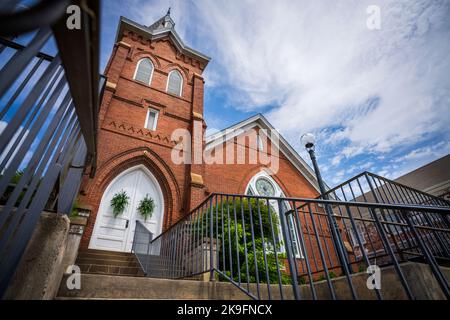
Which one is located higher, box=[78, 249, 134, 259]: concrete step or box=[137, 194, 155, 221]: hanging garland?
box=[137, 194, 155, 221]: hanging garland

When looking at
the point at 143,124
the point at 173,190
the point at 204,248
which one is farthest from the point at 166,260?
the point at 143,124

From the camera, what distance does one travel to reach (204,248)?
3844 mm

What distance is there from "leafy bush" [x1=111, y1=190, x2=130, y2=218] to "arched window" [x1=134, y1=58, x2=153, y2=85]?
5903 mm

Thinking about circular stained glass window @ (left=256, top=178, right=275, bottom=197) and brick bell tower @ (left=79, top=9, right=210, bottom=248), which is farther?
circular stained glass window @ (left=256, top=178, right=275, bottom=197)

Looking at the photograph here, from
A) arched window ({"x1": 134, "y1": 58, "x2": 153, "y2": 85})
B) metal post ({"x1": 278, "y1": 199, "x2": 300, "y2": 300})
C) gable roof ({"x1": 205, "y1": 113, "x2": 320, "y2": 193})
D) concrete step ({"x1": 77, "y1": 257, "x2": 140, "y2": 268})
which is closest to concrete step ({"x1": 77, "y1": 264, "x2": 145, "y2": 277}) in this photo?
concrete step ({"x1": 77, "y1": 257, "x2": 140, "y2": 268})

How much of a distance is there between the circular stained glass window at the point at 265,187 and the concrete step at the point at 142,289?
27.5ft

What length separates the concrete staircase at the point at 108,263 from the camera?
5.23 metres

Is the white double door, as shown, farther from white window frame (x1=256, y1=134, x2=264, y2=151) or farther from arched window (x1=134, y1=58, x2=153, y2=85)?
white window frame (x1=256, y1=134, x2=264, y2=151)

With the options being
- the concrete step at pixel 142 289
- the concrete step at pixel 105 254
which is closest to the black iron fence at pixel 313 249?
the concrete step at pixel 142 289

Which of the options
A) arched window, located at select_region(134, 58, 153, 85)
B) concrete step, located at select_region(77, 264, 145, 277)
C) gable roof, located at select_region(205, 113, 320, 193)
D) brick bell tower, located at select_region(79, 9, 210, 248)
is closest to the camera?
concrete step, located at select_region(77, 264, 145, 277)

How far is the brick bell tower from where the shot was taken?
7871mm

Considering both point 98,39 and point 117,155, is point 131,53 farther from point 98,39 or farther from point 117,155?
point 98,39

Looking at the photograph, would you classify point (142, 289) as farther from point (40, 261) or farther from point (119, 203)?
point (119, 203)

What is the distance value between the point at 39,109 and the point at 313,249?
16.0 ft
